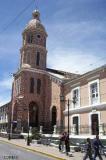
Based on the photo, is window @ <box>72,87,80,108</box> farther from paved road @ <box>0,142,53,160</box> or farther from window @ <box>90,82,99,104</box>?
paved road @ <box>0,142,53,160</box>

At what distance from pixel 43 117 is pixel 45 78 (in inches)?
280

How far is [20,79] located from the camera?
47156mm

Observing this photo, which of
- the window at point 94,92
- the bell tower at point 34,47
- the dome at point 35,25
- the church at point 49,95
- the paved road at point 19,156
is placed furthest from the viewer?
the dome at point 35,25

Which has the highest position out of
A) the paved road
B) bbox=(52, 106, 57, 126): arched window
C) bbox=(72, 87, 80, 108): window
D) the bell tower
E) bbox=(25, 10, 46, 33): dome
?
bbox=(25, 10, 46, 33): dome

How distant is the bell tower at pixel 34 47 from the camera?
1964 inches

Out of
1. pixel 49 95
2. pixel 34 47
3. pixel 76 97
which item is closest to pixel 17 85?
pixel 49 95

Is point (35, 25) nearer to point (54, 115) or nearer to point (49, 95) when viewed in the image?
point (49, 95)

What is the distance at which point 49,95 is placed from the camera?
4503cm

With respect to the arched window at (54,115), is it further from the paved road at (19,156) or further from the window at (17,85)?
the paved road at (19,156)

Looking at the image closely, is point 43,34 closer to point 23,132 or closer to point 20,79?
point 20,79

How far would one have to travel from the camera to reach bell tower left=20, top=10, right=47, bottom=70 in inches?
1964

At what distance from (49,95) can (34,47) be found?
417 inches

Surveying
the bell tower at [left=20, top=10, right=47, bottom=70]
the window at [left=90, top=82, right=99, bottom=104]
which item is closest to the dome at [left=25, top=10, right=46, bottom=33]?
the bell tower at [left=20, top=10, right=47, bottom=70]

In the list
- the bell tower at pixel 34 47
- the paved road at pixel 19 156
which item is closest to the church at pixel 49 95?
the bell tower at pixel 34 47
